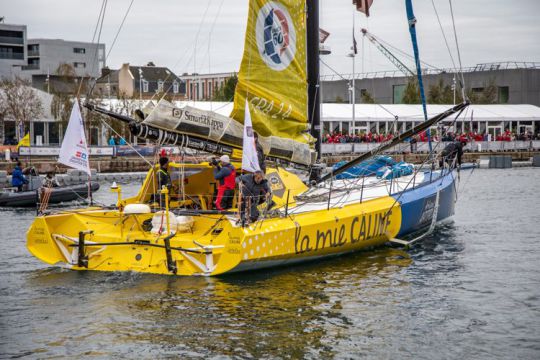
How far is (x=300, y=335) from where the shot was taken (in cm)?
1127

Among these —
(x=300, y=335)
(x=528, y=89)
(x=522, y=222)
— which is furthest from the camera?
(x=528, y=89)

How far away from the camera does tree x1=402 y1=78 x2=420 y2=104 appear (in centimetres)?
7821

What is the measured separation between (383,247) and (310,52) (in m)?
4.71

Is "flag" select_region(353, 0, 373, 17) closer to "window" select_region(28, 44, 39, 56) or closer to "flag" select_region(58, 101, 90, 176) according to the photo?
"flag" select_region(58, 101, 90, 176)

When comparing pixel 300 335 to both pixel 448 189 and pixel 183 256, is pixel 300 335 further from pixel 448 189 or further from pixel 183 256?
pixel 448 189

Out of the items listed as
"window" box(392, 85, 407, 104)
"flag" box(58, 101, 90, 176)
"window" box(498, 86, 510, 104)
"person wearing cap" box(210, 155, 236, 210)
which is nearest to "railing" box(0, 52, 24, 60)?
"window" box(392, 85, 407, 104)

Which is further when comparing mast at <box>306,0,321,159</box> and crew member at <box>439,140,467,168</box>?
crew member at <box>439,140,467,168</box>

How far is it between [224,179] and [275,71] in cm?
271

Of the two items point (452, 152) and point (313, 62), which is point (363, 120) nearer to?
point (452, 152)

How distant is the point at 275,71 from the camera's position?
55.6 ft

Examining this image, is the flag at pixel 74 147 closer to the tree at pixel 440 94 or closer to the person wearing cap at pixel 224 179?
the person wearing cap at pixel 224 179

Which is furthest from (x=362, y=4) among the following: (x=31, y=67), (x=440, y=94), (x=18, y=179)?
(x=31, y=67)

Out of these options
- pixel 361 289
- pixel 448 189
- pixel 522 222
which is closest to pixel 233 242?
pixel 361 289

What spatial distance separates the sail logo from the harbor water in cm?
436
